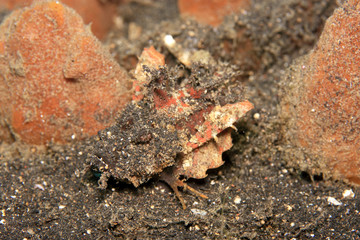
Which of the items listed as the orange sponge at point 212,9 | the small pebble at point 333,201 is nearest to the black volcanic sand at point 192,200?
the small pebble at point 333,201

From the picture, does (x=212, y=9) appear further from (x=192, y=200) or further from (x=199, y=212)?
(x=199, y=212)

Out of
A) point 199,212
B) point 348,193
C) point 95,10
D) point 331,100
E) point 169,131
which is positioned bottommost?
point 199,212

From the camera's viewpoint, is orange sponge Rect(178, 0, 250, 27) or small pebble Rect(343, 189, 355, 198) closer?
small pebble Rect(343, 189, 355, 198)

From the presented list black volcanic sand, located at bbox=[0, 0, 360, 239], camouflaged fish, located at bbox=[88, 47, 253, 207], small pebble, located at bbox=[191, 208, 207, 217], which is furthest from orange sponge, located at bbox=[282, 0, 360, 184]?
small pebble, located at bbox=[191, 208, 207, 217]

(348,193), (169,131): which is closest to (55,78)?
(169,131)

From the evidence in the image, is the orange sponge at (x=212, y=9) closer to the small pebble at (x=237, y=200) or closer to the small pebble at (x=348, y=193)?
the small pebble at (x=237, y=200)

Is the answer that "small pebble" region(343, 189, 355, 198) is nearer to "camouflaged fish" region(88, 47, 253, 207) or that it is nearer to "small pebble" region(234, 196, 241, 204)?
"small pebble" region(234, 196, 241, 204)
